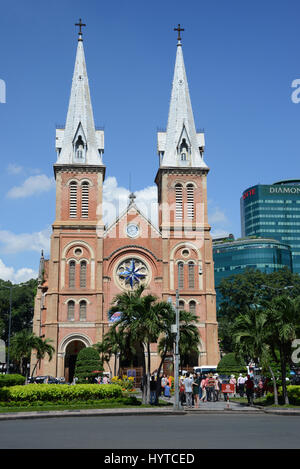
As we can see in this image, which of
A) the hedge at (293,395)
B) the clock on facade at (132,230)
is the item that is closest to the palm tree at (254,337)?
the hedge at (293,395)

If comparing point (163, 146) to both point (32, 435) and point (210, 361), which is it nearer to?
point (210, 361)

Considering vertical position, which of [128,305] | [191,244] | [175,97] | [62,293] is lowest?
[128,305]

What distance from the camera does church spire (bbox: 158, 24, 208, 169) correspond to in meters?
59.0

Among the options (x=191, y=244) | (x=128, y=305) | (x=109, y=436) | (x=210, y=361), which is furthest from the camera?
(x=191, y=244)

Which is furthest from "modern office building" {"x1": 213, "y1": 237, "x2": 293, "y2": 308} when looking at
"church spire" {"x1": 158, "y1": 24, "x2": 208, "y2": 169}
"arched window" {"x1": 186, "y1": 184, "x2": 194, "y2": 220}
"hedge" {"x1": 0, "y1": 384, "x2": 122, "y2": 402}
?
"hedge" {"x1": 0, "y1": 384, "x2": 122, "y2": 402}

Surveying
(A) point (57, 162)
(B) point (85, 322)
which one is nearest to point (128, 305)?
(B) point (85, 322)

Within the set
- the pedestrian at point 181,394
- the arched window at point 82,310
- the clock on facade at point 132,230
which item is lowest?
the pedestrian at point 181,394

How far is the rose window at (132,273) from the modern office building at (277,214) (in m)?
98.5

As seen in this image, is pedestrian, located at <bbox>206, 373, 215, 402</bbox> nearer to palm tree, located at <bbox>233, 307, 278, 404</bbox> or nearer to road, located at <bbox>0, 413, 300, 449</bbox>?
palm tree, located at <bbox>233, 307, 278, 404</bbox>

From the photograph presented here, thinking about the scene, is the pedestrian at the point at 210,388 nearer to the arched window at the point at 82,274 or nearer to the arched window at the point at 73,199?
the arched window at the point at 82,274

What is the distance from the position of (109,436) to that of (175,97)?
167ft

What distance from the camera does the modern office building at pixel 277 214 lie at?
150 meters
